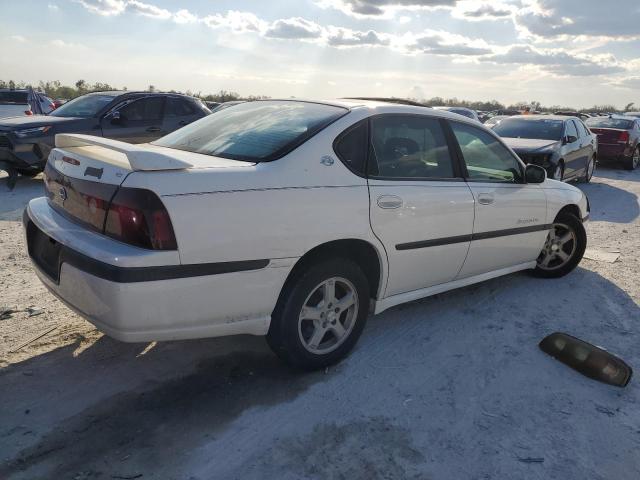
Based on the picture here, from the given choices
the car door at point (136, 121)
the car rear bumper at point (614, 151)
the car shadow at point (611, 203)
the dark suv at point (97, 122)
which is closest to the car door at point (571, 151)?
the car shadow at point (611, 203)

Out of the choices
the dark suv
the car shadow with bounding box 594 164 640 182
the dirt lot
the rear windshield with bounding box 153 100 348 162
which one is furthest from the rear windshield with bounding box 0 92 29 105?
the car shadow with bounding box 594 164 640 182

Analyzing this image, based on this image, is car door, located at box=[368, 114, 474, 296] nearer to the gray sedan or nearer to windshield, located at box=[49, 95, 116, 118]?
the gray sedan

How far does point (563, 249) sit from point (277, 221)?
372 cm

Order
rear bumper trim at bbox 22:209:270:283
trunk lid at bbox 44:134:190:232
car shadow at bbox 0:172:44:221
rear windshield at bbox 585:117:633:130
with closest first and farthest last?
rear bumper trim at bbox 22:209:270:283, trunk lid at bbox 44:134:190:232, car shadow at bbox 0:172:44:221, rear windshield at bbox 585:117:633:130

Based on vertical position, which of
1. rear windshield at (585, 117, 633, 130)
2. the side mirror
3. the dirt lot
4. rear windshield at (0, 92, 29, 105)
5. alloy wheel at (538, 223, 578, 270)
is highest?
rear windshield at (585, 117, 633, 130)

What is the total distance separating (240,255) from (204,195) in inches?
14.4

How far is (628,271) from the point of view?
5797mm

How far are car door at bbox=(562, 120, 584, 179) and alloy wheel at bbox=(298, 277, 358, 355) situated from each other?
27.2 feet

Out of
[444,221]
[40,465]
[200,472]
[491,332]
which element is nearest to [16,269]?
[40,465]

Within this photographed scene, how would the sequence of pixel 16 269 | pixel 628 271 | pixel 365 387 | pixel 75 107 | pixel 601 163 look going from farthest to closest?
pixel 601 163, pixel 75 107, pixel 628 271, pixel 16 269, pixel 365 387

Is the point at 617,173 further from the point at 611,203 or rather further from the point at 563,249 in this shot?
the point at 563,249

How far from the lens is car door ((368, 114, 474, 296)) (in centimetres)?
351

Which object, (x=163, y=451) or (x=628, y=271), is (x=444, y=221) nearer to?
(x=163, y=451)

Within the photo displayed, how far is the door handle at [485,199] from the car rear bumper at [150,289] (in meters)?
1.86
